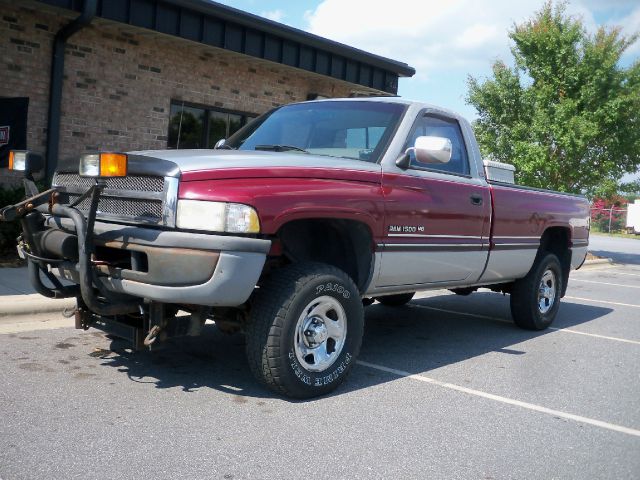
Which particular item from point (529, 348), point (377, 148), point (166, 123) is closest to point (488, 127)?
point (166, 123)

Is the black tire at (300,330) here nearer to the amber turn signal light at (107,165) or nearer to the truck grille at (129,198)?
the truck grille at (129,198)

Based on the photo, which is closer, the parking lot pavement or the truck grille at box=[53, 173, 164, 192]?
the parking lot pavement

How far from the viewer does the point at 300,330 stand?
4.36 meters

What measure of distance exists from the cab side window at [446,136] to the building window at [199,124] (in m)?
6.25

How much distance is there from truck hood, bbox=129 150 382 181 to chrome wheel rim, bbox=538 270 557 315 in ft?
11.1

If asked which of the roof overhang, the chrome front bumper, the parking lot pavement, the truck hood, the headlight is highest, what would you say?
the roof overhang

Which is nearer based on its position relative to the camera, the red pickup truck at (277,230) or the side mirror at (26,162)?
the red pickup truck at (277,230)

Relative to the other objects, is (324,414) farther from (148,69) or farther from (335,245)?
(148,69)

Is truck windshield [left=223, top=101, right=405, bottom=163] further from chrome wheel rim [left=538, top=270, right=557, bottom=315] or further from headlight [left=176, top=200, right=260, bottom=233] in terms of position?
chrome wheel rim [left=538, top=270, right=557, bottom=315]

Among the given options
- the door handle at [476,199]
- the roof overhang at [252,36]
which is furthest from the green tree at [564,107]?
the door handle at [476,199]

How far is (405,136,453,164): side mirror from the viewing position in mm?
4828

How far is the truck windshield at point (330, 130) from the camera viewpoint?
5184 mm

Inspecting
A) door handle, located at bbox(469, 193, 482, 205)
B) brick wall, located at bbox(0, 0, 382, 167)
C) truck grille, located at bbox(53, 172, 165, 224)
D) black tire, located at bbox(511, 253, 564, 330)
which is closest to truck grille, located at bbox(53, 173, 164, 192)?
truck grille, located at bbox(53, 172, 165, 224)

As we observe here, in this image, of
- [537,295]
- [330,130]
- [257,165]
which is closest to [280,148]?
[330,130]
